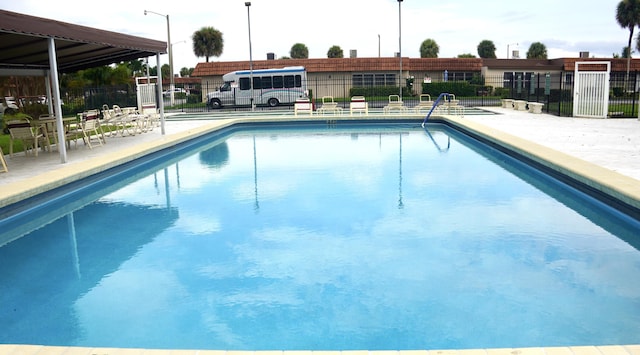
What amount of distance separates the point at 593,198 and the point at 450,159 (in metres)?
4.39

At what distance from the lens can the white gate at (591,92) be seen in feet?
55.9

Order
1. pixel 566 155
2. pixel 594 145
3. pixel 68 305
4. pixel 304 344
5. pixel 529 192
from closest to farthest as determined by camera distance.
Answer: pixel 304 344 < pixel 68 305 < pixel 529 192 < pixel 566 155 < pixel 594 145

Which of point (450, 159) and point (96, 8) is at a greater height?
point (96, 8)

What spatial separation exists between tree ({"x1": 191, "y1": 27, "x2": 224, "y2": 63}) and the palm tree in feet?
138

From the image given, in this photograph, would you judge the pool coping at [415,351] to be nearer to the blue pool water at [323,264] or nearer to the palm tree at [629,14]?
the blue pool water at [323,264]

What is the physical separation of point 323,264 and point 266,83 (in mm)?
23795

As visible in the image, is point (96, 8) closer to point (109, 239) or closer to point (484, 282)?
point (109, 239)

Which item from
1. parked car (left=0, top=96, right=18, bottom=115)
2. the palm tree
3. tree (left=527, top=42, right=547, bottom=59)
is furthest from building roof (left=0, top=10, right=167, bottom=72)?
tree (left=527, top=42, right=547, bottom=59)

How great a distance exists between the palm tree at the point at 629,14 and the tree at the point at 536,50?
1932cm

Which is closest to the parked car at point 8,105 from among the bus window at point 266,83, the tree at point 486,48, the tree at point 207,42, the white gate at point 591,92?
the bus window at point 266,83

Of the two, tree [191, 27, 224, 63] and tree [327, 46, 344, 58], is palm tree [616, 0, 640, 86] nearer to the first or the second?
tree [327, 46, 344, 58]

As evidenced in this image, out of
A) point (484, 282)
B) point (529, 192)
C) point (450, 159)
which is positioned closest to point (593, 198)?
point (529, 192)

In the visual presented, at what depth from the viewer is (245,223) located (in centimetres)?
690

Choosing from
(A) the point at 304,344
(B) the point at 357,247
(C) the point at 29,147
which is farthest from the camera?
(C) the point at 29,147
